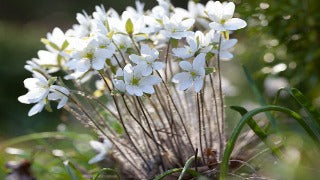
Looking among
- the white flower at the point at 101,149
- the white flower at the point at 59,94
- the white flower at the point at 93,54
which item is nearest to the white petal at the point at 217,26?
the white flower at the point at 93,54

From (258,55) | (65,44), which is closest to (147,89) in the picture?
(65,44)

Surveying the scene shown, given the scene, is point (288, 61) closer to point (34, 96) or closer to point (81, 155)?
point (81, 155)

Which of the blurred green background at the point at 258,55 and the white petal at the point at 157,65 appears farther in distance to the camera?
the blurred green background at the point at 258,55

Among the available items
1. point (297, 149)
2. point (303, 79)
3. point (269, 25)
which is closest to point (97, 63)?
point (297, 149)

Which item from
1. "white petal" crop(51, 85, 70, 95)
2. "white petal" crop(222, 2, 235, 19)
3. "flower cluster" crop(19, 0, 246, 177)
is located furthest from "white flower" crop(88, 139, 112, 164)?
"white petal" crop(222, 2, 235, 19)

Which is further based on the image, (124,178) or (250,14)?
(250,14)

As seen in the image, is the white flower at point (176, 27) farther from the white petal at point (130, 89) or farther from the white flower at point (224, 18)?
the white petal at point (130, 89)
